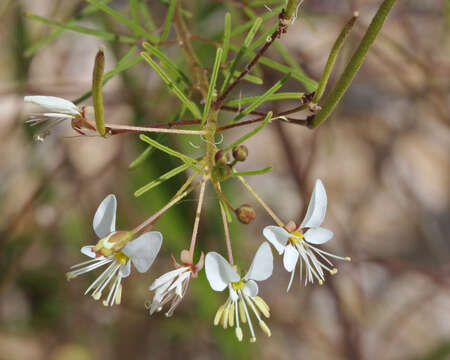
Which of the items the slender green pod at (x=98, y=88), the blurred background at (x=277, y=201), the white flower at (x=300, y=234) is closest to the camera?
the slender green pod at (x=98, y=88)

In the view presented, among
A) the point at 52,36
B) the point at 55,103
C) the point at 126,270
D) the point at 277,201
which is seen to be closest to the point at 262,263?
the point at 126,270

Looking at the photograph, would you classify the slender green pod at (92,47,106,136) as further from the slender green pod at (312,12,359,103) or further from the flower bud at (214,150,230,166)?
the slender green pod at (312,12,359,103)

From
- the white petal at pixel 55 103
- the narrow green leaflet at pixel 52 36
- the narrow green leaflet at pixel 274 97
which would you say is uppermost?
the narrow green leaflet at pixel 52 36

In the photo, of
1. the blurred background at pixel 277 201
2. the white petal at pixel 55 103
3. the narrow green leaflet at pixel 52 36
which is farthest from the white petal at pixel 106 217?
the blurred background at pixel 277 201

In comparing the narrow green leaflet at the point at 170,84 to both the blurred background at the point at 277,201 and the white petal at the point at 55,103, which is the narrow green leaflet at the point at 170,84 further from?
the blurred background at the point at 277,201

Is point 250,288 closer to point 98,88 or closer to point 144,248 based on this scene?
point 144,248

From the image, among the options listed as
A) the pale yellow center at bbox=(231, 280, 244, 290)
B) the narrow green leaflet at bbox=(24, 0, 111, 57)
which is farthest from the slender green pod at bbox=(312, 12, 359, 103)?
the narrow green leaflet at bbox=(24, 0, 111, 57)
